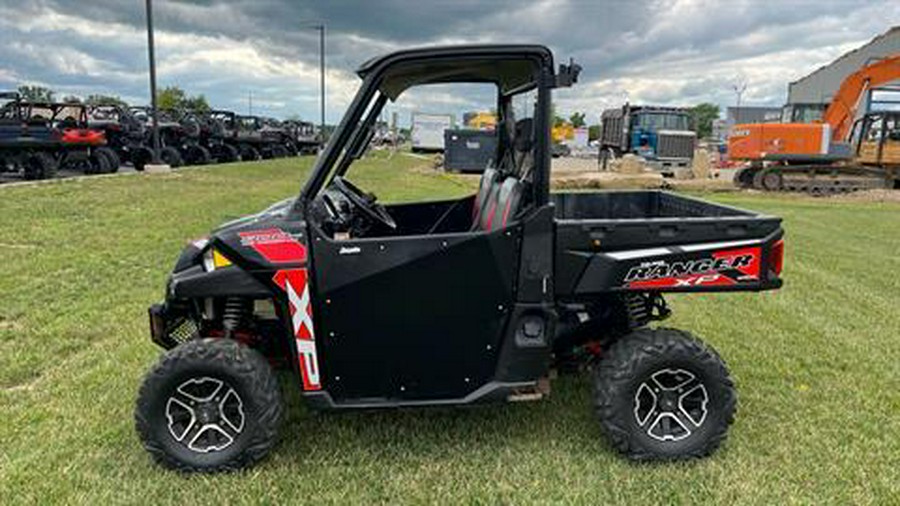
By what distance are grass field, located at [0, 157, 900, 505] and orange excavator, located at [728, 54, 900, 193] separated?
1414 centimetres

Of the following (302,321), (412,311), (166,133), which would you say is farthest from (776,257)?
(166,133)

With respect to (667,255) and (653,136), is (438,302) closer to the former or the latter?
(667,255)

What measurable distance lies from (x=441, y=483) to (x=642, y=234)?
1.47 metres

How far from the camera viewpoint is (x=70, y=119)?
16859mm

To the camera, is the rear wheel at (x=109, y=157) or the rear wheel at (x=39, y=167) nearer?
the rear wheel at (x=39, y=167)

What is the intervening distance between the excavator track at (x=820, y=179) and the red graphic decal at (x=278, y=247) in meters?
19.3

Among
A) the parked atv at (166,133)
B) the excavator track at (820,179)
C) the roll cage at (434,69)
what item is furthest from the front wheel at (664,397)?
the parked atv at (166,133)

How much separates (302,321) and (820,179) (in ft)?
65.2

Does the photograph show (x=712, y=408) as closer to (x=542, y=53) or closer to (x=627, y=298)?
(x=627, y=298)

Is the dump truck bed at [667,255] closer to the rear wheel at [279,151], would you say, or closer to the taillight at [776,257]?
the taillight at [776,257]

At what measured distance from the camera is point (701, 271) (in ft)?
10.6

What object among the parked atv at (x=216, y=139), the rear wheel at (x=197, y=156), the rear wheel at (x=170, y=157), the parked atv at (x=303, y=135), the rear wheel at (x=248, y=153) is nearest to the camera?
the rear wheel at (x=170, y=157)

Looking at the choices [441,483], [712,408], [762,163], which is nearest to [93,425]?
[441,483]

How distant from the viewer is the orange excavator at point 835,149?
1898cm
